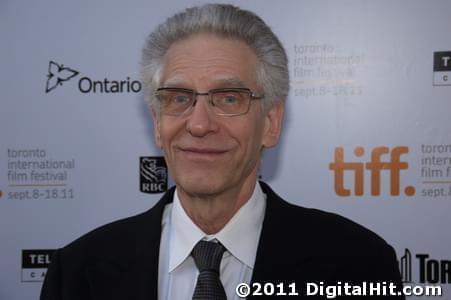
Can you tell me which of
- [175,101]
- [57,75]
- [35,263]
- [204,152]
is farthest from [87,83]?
[204,152]

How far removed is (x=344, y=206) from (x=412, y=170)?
1.01ft

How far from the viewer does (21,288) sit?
2.13 metres

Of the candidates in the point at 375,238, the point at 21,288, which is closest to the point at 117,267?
the point at 375,238

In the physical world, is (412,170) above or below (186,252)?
above

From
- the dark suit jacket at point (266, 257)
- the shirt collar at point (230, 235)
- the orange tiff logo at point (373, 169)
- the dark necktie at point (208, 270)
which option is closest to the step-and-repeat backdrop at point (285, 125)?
the orange tiff logo at point (373, 169)

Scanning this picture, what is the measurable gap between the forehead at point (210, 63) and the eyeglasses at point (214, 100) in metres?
0.02

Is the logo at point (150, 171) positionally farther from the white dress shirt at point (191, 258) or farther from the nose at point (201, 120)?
the nose at point (201, 120)

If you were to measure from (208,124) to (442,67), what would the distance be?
120 cm

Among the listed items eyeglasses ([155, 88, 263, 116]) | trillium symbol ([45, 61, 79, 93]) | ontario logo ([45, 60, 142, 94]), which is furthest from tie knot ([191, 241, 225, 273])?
trillium symbol ([45, 61, 79, 93])

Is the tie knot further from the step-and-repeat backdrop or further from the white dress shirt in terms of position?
the step-and-repeat backdrop

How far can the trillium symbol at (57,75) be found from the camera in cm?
211

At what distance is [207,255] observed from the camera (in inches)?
53.1

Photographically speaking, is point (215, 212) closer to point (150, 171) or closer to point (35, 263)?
point (150, 171)

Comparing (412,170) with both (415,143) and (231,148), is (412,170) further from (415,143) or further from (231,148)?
(231,148)
